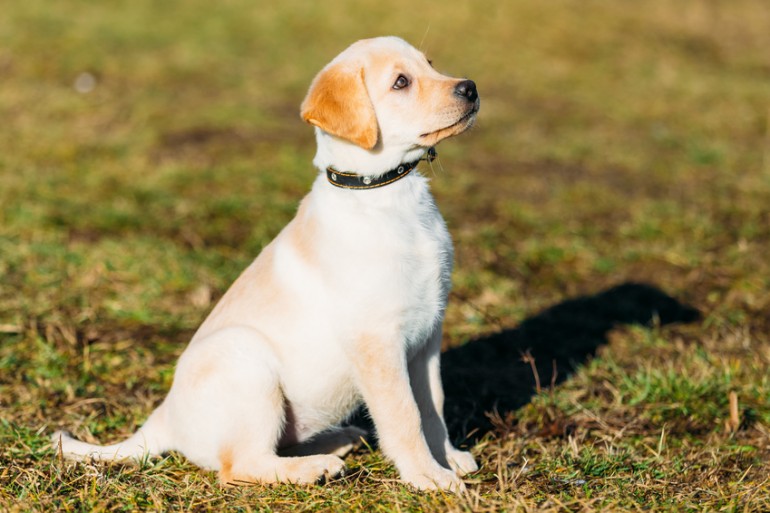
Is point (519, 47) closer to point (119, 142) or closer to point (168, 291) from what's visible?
point (119, 142)

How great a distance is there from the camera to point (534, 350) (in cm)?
497

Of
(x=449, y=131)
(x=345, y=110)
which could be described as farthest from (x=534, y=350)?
(x=345, y=110)

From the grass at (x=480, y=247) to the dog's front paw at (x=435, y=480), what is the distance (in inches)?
2.4

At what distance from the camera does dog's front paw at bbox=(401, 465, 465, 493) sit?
3197mm

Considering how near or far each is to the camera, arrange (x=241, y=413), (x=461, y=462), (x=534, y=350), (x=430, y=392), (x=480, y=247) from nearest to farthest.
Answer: (x=241, y=413) → (x=461, y=462) → (x=430, y=392) → (x=534, y=350) → (x=480, y=247)

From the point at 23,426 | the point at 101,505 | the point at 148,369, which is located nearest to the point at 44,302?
the point at 148,369

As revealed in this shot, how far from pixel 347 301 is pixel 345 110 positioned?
732mm

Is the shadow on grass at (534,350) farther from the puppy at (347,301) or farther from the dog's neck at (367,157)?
the dog's neck at (367,157)

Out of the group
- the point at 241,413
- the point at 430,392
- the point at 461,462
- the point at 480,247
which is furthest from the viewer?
the point at 480,247

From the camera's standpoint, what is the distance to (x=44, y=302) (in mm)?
5379

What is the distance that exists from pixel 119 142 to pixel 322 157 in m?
6.41

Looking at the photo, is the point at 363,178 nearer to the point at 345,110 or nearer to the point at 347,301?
the point at 345,110

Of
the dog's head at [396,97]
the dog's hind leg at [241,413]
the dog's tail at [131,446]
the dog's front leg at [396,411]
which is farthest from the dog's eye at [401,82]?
the dog's tail at [131,446]

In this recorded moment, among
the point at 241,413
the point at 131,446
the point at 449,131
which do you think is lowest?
the point at 131,446
